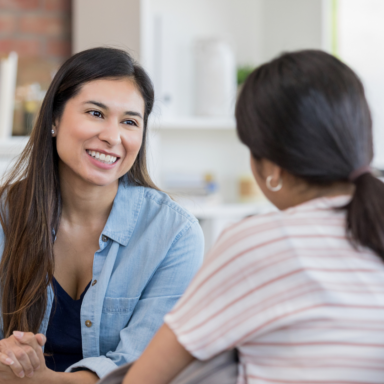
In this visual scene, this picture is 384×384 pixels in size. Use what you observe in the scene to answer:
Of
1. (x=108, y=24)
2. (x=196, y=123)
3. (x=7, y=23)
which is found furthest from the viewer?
(x=196, y=123)

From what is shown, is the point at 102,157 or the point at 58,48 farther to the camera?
the point at 58,48

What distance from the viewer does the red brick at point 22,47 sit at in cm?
285

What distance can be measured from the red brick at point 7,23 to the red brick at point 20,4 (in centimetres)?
4

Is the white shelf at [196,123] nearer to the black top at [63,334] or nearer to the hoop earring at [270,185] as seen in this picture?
the black top at [63,334]

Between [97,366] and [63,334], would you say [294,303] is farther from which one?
[63,334]

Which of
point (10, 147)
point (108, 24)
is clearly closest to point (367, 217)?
point (10, 147)

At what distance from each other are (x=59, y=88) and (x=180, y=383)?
856 millimetres

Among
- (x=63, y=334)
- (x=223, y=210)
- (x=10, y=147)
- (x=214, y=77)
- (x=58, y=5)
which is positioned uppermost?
(x=58, y=5)

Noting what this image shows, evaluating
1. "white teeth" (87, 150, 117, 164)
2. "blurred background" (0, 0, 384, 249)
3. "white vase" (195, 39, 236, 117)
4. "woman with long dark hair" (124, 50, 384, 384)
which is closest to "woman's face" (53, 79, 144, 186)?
"white teeth" (87, 150, 117, 164)

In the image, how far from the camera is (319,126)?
2.47 ft

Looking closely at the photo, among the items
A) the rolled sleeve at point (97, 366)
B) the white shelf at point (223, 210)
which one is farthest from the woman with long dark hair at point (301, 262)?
the white shelf at point (223, 210)

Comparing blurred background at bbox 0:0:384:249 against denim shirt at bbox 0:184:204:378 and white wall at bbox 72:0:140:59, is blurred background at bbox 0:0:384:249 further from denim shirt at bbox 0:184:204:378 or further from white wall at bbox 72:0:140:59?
denim shirt at bbox 0:184:204:378

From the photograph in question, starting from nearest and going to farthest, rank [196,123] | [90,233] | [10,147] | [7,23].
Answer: [90,233]
[10,147]
[7,23]
[196,123]

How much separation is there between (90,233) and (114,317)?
25cm
